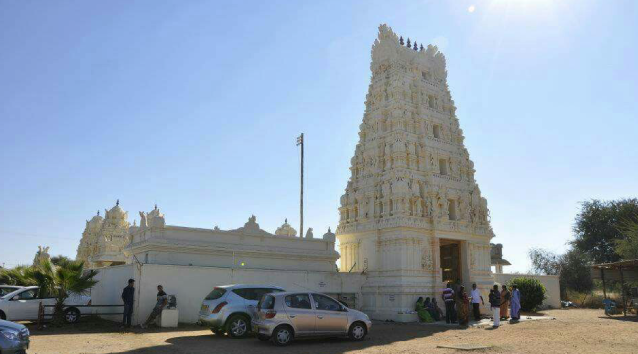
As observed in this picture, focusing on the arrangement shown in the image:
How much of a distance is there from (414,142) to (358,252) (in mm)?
7310

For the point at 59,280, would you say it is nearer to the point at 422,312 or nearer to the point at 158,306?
the point at 158,306

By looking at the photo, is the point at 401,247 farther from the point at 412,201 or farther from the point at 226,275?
the point at 226,275

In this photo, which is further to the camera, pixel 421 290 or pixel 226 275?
pixel 421 290

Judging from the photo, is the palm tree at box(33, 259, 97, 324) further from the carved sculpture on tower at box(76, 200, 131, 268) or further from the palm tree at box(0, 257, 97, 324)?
the carved sculpture on tower at box(76, 200, 131, 268)

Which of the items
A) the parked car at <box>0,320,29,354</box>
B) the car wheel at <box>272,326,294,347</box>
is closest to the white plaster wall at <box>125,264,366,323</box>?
the car wheel at <box>272,326,294,347</box>

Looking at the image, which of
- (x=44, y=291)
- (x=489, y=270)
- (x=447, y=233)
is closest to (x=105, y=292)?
(x=44, y=291)

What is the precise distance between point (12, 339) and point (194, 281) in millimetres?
11256

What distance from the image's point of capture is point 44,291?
748 inches

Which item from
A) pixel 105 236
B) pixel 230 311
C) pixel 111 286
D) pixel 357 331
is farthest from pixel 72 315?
pixel 105 236

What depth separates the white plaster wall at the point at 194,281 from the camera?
1977 centimetres

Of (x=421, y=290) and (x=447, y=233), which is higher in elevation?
(x=447, y=233)

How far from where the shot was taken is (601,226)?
2120 inches

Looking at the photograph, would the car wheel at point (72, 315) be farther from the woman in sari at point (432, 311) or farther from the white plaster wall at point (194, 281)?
the woman in sari at point (432, 311)

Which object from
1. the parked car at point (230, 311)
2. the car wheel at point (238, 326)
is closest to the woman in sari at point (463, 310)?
the parked car at point (230, 311)
